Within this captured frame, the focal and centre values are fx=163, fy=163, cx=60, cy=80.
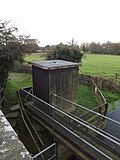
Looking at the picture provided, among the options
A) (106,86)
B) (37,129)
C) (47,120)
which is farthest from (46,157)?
(106,86)

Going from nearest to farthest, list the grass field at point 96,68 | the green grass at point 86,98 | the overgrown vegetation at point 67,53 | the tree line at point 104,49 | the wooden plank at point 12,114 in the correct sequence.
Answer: the wooden plank at point 12,114, the green grass at point 86,98, the overgrown vegetation at point 67,53, the grass field at point 96,68, the tree line at point 104,49

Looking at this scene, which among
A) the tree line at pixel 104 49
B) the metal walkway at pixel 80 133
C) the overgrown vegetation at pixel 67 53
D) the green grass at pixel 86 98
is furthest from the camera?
the tree line at pixel 104 49

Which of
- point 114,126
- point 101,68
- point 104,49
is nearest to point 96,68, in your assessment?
point 101,68

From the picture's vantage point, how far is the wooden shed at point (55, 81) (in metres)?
8.35

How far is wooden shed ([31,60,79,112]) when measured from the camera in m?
8.35

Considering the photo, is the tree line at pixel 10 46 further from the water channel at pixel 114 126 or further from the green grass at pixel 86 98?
the water channel at pixel 114 126

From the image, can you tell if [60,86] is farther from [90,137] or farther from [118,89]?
[118,89]

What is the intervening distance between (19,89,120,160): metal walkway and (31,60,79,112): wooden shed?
49 cm

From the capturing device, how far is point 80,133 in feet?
21.0

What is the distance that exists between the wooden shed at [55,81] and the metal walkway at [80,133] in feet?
1.62

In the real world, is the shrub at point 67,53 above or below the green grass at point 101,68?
above

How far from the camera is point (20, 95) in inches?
385

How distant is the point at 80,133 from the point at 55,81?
3.08m

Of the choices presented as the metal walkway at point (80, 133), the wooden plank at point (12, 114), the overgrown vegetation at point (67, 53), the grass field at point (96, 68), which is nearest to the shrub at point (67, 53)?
the overgrown vegetation at point (67, 53)
